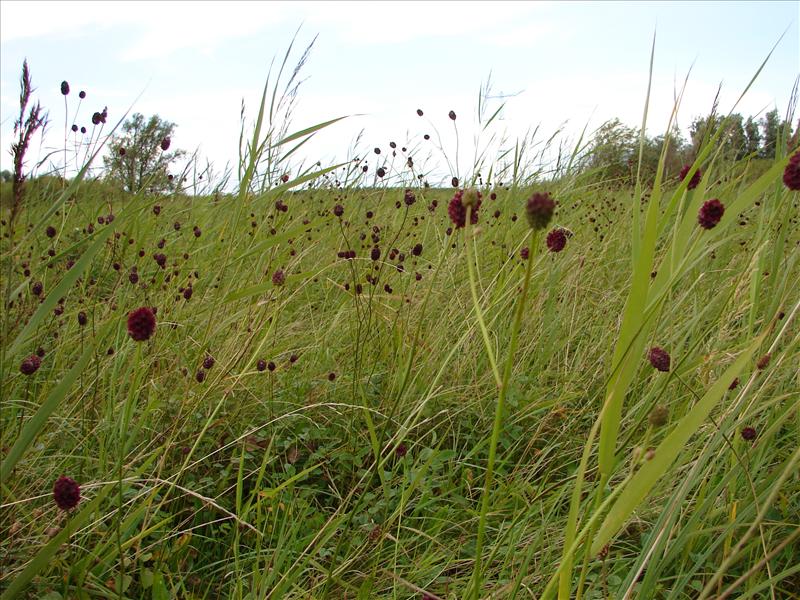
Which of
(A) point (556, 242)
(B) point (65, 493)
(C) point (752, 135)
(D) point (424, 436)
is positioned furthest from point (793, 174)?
(C) point (752, 135)

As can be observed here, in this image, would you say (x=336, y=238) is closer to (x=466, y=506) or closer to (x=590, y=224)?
(x=590, y=224)

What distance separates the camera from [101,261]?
141 inches

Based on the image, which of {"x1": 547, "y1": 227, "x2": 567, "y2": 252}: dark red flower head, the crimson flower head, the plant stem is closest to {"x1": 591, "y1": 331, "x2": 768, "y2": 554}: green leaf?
the plant stem

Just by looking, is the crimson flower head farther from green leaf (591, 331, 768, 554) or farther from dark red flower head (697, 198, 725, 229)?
dark red flower head (697, 198, 725, 229)

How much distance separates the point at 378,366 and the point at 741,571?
1.17 metres

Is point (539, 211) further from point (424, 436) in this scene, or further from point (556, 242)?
point (424, 436)

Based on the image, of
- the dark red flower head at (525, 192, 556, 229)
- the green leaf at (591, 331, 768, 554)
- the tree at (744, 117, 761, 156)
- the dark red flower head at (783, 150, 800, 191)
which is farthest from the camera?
the tree at (744, 117, 761, 156)

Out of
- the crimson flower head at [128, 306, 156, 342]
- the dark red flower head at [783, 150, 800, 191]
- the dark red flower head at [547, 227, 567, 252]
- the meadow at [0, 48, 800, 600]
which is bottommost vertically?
the meadow at [0, 48, 800, 600]

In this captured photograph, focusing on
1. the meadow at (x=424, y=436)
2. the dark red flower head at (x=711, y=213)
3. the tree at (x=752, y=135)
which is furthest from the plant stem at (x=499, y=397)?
the tree at (x=752, y=135)

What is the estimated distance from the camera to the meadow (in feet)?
3.18

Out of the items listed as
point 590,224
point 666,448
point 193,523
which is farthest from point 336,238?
point 666,448

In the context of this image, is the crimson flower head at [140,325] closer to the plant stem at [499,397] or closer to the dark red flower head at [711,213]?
the plant stem at [499,397]

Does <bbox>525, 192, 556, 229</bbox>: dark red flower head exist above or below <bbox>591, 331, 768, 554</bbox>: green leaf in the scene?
above

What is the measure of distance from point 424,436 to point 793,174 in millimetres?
1019
